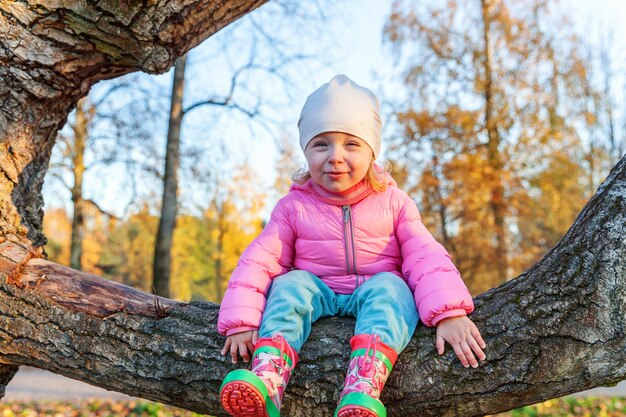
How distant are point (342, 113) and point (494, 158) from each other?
1110 centimetres

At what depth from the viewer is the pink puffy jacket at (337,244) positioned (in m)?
2.38

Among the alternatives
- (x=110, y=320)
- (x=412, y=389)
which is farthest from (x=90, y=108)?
(x=412, y=389)

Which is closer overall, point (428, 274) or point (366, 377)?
point (366, 377)

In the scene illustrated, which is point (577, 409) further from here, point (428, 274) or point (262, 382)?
point (262, 382)

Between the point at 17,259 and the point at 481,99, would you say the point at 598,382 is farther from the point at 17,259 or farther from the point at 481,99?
the point at 481,99

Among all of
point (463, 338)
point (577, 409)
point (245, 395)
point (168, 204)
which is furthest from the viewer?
point (168, 204)

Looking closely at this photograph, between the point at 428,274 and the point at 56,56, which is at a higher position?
the point at 56,56

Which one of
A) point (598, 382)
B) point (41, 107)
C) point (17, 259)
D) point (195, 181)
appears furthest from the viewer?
point (195, 181)

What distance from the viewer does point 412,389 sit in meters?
2.02

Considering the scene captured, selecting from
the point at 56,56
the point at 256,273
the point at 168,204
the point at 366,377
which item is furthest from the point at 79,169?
the point at 366,377

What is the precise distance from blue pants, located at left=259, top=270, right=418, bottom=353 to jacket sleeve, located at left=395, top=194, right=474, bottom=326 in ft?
0.23

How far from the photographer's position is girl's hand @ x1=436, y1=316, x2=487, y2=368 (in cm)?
197

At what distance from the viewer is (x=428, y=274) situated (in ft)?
7.30

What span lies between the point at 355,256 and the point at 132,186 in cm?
1054
